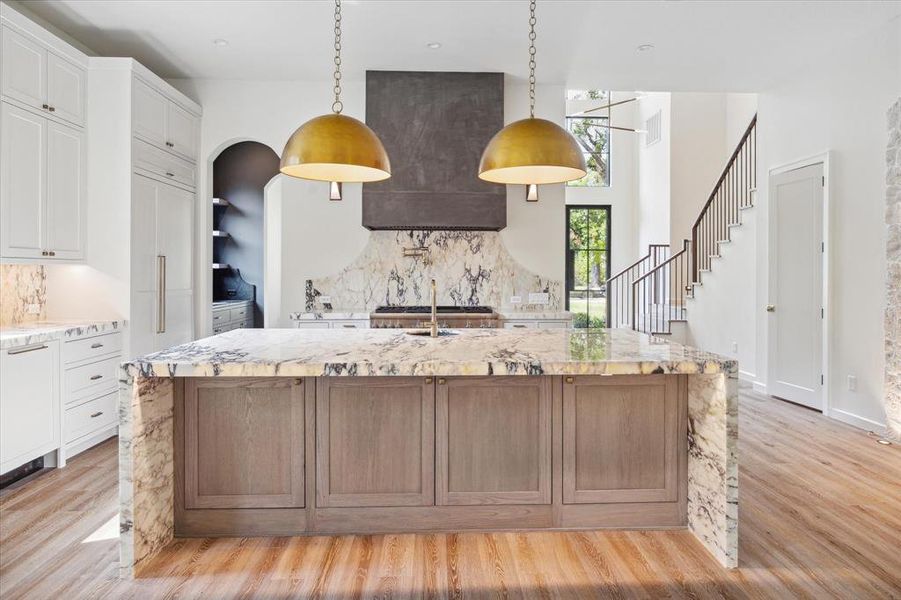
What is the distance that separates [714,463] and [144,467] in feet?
8.02

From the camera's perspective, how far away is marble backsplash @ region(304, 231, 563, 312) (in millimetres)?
5578

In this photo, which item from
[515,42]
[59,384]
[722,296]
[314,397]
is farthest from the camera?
[722,296]

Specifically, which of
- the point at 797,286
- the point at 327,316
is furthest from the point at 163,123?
the point at 797,286

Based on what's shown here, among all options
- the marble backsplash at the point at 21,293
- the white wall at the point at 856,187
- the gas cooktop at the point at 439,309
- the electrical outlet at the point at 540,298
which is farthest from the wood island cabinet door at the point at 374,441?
the white wall at the point at 856,187

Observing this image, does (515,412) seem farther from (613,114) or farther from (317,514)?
(613,114)

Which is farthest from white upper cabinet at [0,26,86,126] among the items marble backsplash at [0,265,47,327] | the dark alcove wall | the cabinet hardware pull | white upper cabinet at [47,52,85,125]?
the dark alcove wall

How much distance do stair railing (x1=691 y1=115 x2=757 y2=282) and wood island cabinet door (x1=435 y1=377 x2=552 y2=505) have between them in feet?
16.6

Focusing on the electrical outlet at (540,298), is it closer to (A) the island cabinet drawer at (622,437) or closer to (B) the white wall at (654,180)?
(A) the island cabinet drawer at (622,437)

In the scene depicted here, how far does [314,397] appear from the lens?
257 cm

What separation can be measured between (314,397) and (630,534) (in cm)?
163

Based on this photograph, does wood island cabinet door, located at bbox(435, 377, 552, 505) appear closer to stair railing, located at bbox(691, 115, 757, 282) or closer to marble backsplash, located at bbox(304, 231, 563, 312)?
marble backsplash, located at bbox(304, 231, 563, 312)

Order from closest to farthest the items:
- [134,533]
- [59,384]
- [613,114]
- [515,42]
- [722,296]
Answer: [134,533], [59,384], [515,42], [722,296], [613,114]

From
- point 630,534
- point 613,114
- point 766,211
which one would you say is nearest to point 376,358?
point 630,534

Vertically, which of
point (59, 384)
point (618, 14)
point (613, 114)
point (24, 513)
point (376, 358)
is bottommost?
point (24, 513)
